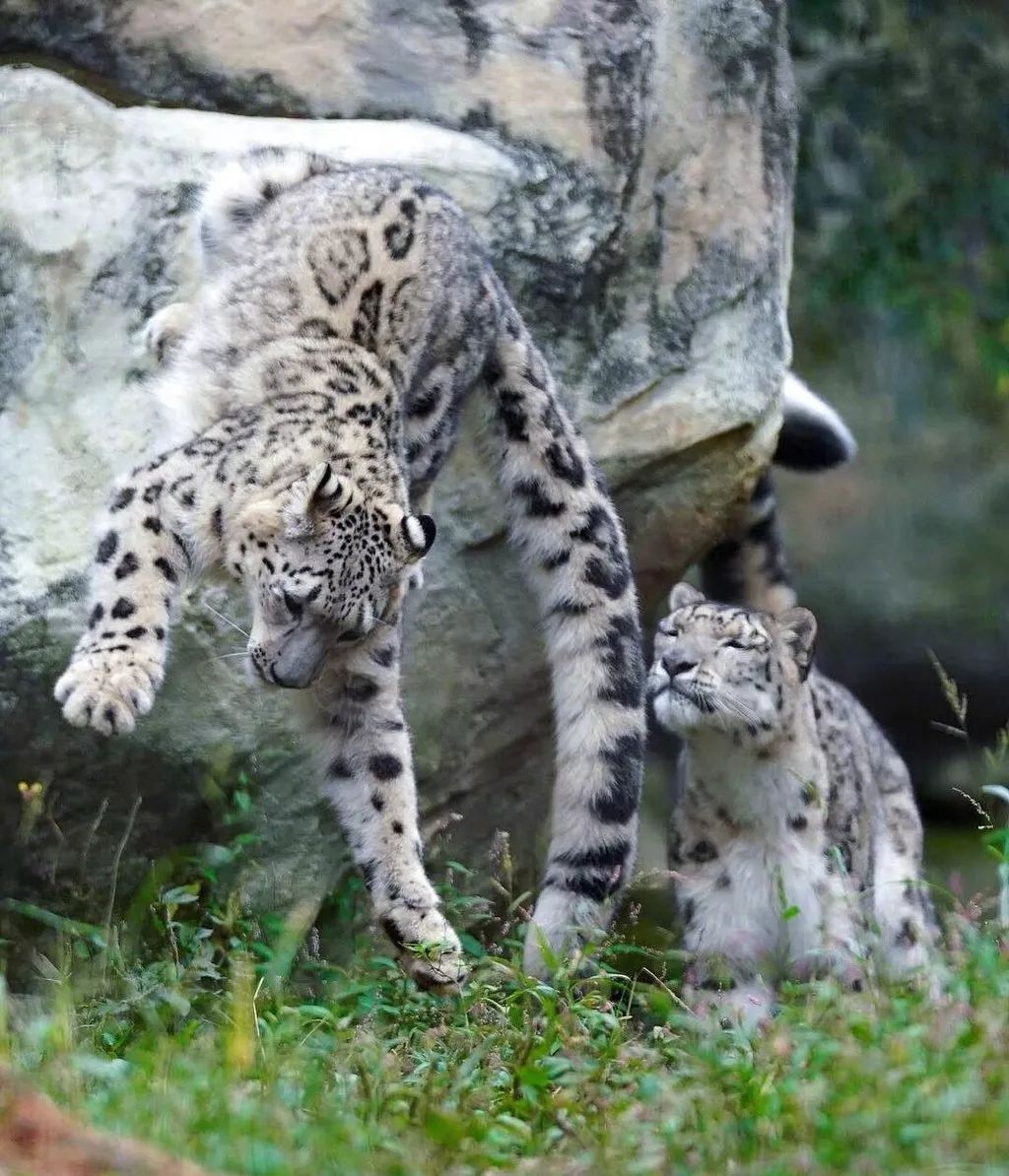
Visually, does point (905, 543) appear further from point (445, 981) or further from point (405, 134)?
point (445, 981)

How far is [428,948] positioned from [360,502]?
1254 millimetres

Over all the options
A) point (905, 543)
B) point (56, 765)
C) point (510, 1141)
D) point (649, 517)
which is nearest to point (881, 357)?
point (905, 543)

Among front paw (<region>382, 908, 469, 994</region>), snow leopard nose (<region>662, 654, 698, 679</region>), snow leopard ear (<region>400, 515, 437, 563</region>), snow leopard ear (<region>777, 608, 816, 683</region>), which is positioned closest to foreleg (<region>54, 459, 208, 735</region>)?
snow leopard ear (<region>400, 515, 437, 563</region>)

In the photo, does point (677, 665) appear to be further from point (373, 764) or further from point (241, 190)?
point (241, 190)

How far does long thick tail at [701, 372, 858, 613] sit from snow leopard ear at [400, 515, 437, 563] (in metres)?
2.50

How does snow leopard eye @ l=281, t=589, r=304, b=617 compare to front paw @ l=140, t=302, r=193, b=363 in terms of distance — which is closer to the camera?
snow leopard eye @ l=281, t=589, r=304, b=617

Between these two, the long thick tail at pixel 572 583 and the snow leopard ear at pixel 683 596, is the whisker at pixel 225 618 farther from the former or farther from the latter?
the snow leopard ear at pixel 683 596

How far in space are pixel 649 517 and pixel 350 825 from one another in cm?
190

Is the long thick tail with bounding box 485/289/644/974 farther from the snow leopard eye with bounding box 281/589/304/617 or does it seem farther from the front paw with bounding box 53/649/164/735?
the front paw with bounding box 53/649/164/735

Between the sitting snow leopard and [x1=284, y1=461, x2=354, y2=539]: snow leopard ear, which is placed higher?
[x1=284, y1=461, x2=354, y2=539]: snow leopard ear

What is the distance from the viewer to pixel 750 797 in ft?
20.4

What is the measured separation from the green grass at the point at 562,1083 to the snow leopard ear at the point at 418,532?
135 centimetres

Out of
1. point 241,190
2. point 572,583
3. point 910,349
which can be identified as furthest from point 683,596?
point 910,349

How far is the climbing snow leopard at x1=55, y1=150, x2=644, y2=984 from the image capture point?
5254 millimetres
